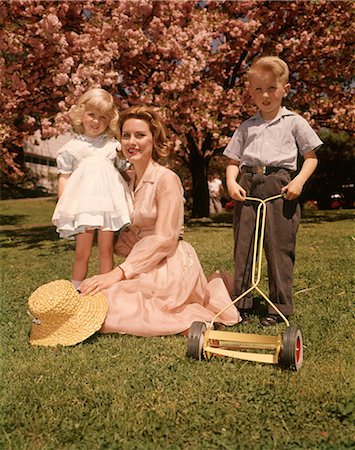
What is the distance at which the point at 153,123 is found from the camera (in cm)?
466

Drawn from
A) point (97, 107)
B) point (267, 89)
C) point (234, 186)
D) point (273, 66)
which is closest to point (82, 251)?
point (97, 107)

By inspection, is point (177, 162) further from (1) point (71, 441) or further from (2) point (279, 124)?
(1) point (71, 441)

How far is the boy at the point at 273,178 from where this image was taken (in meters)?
4.38

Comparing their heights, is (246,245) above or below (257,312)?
above

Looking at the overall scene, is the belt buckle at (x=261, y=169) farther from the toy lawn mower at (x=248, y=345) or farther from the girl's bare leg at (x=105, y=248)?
the girl's bare leg at (x=105, y=248)

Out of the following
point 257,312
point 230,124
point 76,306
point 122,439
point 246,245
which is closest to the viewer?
point 122,439

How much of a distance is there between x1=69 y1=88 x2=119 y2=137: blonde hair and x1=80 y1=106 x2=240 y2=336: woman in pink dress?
19 centimetres

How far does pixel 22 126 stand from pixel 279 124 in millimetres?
10607

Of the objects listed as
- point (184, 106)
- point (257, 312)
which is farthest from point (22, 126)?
point (257, 312)

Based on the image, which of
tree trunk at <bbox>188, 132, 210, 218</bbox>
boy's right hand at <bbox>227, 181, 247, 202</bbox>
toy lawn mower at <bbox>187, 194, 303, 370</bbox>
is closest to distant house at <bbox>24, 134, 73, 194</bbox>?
tree trunk at <bbox>188, 132, 210, 218</bbox>

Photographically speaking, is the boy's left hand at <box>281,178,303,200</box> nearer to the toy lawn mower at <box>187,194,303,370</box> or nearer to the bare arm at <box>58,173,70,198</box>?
the toy lawn mower at <box>187,194,303,370</box>

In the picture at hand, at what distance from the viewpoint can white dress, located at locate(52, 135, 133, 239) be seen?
464cm

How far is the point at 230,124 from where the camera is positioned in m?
13.5

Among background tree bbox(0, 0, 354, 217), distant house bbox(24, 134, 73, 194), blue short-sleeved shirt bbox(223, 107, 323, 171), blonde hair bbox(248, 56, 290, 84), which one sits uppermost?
background tree bbox(0, 0, 354, 217)
